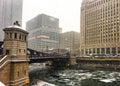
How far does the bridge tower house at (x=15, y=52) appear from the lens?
3107 cm

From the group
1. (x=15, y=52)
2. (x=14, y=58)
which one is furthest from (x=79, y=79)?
(x=14, y=58)

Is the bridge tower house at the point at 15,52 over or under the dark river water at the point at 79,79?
over

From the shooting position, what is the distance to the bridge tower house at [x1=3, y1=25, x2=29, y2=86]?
3107 cm

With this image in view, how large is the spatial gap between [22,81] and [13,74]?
13.1 feet

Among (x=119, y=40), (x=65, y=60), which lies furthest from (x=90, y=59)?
(x=119, y=40)

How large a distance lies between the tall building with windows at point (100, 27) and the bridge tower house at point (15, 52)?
109 meters

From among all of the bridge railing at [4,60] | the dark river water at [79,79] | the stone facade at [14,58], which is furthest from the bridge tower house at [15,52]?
the dark river water at [79,79]

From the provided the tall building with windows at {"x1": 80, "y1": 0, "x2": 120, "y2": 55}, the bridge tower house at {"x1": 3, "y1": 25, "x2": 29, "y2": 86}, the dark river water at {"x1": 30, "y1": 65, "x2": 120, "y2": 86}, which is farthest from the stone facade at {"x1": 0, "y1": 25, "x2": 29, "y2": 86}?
the tall building with windows at {"x1": 80, "y1": 0, "x2": 120, "y2": 55}

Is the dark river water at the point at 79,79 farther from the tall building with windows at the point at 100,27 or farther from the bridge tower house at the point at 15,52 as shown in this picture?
the tall building with windows at the point at 100,27

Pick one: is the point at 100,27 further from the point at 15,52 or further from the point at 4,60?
the point at 4,60

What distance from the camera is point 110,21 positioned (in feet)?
452

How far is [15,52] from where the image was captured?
108ft

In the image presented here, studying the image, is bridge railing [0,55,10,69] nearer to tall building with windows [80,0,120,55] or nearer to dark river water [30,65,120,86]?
dark river water [30,65,120,86]

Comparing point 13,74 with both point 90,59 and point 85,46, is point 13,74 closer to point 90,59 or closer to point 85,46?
point 90,59
